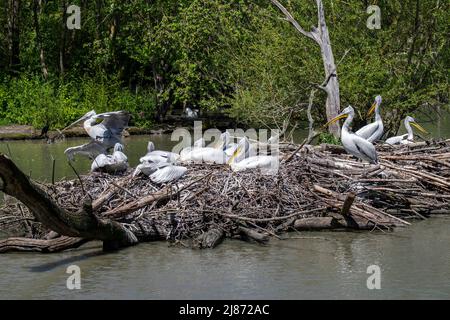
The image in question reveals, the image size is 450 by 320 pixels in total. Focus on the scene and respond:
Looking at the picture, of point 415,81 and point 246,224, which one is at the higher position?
point 415,81

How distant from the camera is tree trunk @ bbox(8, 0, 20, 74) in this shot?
3388 centimetres

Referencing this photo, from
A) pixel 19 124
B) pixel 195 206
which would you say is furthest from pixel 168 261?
pixel 19 124

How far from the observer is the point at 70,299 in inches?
365

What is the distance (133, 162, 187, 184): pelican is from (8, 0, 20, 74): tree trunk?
2312 centimetres

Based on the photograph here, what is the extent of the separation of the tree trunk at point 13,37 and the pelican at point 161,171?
23.1m

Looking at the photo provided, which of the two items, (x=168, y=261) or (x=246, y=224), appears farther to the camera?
(x=246, y=224)

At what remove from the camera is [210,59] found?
94.2ft

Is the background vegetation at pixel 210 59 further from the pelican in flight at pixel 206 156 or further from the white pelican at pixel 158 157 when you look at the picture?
the white pelican at pixel 158 157

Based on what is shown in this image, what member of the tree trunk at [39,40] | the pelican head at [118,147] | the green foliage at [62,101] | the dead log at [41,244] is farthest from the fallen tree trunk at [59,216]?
the tree trunk at [39,40]

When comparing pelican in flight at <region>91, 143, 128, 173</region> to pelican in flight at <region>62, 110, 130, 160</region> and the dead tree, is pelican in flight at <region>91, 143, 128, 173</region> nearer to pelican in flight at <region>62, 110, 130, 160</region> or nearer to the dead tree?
pelican in flight at <region>62, 110, 130, 160</region>

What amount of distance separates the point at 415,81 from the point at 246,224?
10114 mm

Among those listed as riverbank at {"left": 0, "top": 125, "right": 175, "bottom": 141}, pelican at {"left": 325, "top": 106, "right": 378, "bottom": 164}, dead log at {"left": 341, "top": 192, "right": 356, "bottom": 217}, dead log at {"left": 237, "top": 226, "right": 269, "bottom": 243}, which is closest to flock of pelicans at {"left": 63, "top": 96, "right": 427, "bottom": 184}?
pelican at {"left": 325, "top": 106, "right": 378, "bottom": 164}

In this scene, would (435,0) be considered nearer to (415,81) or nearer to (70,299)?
(415,81)
